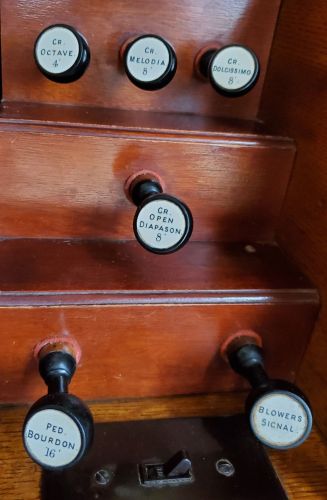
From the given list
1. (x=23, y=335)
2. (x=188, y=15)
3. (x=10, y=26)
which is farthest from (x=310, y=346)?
(x=10, y=26)

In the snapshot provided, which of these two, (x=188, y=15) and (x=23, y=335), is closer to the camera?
(x=23, y=335)

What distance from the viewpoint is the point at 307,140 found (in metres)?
0.85

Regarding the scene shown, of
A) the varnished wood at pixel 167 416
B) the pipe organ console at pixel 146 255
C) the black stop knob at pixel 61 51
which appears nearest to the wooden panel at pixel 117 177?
the pipe organ console at pixel 146 255

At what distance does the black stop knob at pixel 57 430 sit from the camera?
600 millimetres

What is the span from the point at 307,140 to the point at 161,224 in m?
0.33

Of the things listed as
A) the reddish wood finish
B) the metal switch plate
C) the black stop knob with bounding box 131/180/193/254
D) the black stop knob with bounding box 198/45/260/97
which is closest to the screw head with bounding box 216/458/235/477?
the metal switch plate

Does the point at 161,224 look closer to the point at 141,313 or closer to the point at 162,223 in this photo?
the point at 162,223

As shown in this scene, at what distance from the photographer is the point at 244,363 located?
2.48 feet

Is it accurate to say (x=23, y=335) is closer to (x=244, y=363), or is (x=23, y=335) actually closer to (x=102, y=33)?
(x=244, y=363)

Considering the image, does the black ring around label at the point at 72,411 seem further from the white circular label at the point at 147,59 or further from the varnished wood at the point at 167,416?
the white circular label at the point at 147,59

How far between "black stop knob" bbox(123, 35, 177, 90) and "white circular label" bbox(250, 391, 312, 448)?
1.77 feet

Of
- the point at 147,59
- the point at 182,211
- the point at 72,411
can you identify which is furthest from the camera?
the point at 147,59

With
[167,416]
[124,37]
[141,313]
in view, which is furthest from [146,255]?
[124,37]

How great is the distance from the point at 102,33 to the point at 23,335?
573 millimetres
